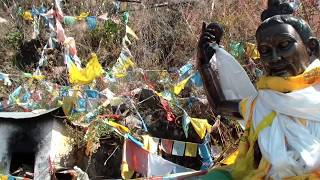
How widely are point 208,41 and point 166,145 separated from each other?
6.34 meters

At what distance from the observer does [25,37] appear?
14.7 metres

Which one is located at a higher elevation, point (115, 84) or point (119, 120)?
point (115, 84)

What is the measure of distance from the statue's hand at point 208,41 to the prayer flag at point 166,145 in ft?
20.3

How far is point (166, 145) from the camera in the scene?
9016mm

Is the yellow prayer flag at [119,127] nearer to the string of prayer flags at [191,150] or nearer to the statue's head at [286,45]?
the string of prayer flags at [191,150]

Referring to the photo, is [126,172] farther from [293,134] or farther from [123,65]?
[293,134]

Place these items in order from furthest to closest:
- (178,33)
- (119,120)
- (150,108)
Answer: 1. (178,33)
2. (150,108)
3. (119,120)

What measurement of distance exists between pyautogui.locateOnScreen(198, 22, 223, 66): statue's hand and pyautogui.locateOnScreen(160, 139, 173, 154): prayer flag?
6.20m

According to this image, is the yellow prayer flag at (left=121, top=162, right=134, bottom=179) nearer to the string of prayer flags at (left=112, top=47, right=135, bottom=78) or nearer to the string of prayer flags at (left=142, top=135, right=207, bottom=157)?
the string of prayer flags at (left=142, top=135, right=207, bottom=157)

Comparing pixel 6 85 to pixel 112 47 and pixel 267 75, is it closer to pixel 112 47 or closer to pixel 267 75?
pixel 112 47

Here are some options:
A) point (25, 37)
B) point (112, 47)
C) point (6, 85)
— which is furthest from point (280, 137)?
point (25, 37)

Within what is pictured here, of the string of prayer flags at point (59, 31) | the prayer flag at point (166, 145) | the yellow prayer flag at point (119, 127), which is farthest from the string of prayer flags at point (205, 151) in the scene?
the string of prayer flags at point (59, 31)

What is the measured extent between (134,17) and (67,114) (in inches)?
219

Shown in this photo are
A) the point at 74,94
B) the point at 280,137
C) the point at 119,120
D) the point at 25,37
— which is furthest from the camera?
the point at 25,37
